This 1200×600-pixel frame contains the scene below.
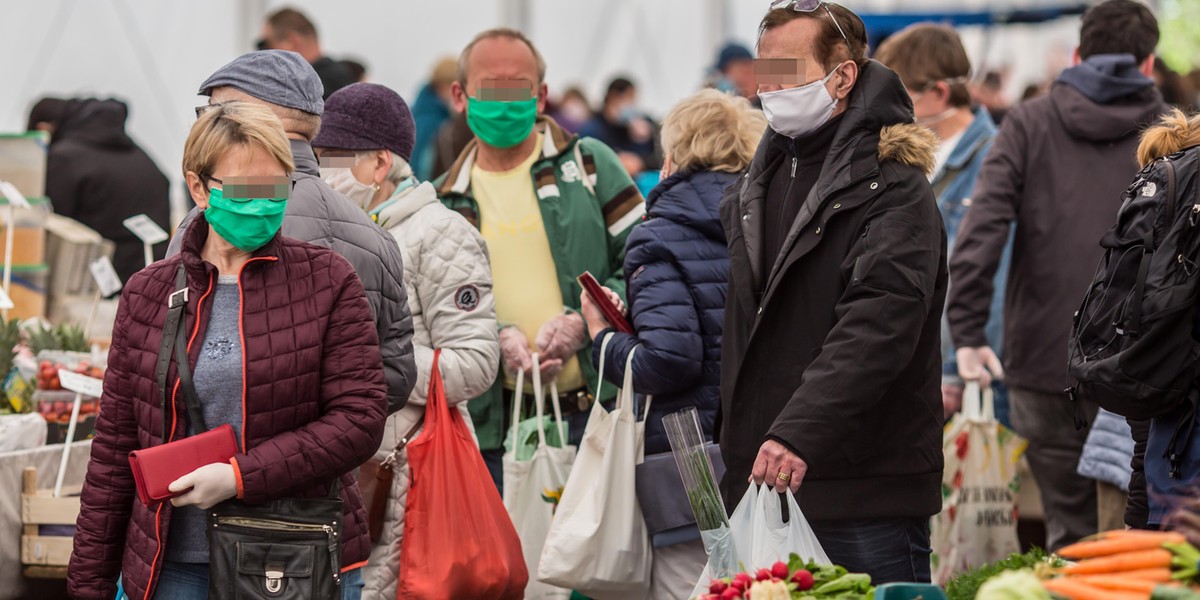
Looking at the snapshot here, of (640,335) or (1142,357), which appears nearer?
(1142,357)

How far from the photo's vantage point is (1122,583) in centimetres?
264

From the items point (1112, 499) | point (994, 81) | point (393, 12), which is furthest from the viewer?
point (393, 12)

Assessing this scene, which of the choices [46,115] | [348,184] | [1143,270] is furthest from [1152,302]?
[46,115]

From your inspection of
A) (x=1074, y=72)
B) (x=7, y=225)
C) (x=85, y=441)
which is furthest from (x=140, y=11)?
(x=1074, y=72)

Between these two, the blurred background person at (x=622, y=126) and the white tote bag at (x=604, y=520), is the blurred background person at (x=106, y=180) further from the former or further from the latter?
the blurred background person at (x=622, y=126)

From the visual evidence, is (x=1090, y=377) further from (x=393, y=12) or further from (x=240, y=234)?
(x=393, y=12)

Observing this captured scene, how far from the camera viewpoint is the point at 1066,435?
5816 mm

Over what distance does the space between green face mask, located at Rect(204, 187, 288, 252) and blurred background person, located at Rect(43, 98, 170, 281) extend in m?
4.72

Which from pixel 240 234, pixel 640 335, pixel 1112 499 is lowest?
pixel 1112 499

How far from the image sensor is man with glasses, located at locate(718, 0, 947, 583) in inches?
145

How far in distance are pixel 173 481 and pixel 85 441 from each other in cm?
255

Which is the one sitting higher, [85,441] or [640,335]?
[640,335]

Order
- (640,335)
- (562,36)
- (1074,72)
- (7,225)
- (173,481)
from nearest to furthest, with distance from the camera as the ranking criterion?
(173,481) → (640,335) → (1074,72) → (7,225) → (562,36)

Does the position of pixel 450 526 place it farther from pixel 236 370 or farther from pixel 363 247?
pixel 236 370
